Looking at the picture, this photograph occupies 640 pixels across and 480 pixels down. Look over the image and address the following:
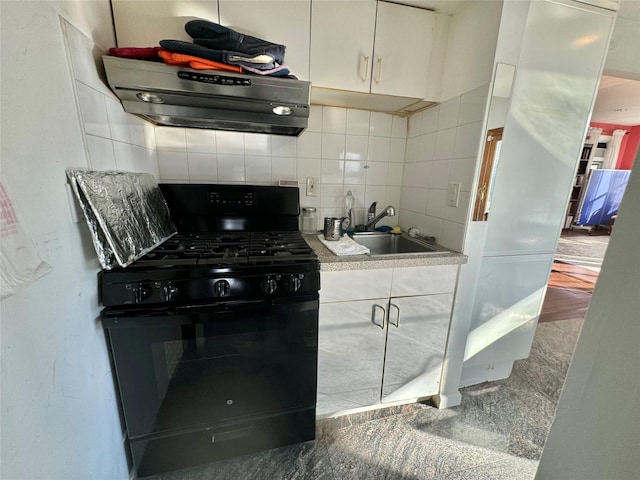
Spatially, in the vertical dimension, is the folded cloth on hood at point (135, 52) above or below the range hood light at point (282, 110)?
above

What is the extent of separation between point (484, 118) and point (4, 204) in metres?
1.60

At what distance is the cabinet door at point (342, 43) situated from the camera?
1.15 m

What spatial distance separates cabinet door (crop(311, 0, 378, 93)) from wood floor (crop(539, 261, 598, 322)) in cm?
279

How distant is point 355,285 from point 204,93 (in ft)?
3.35

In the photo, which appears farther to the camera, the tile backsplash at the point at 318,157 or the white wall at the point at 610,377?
the tile backsplash at the point at 318,157

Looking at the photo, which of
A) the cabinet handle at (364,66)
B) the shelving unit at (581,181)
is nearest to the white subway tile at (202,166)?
the cabinet handle at (364,66)

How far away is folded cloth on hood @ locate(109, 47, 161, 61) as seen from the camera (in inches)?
35.4

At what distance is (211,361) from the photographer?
3.24 feet

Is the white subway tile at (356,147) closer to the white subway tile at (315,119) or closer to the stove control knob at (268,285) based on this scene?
the white subway tile at (315,119)

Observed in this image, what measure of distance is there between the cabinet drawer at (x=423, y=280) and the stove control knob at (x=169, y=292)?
3.03 ft

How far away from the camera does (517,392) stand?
1.58 metres

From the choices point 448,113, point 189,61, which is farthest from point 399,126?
point 189,61

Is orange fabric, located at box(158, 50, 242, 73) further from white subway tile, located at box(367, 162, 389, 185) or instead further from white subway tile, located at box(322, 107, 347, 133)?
white subway tile, located at box(367, 162, 389, 185)

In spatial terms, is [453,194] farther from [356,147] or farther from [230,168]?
[230,168]
